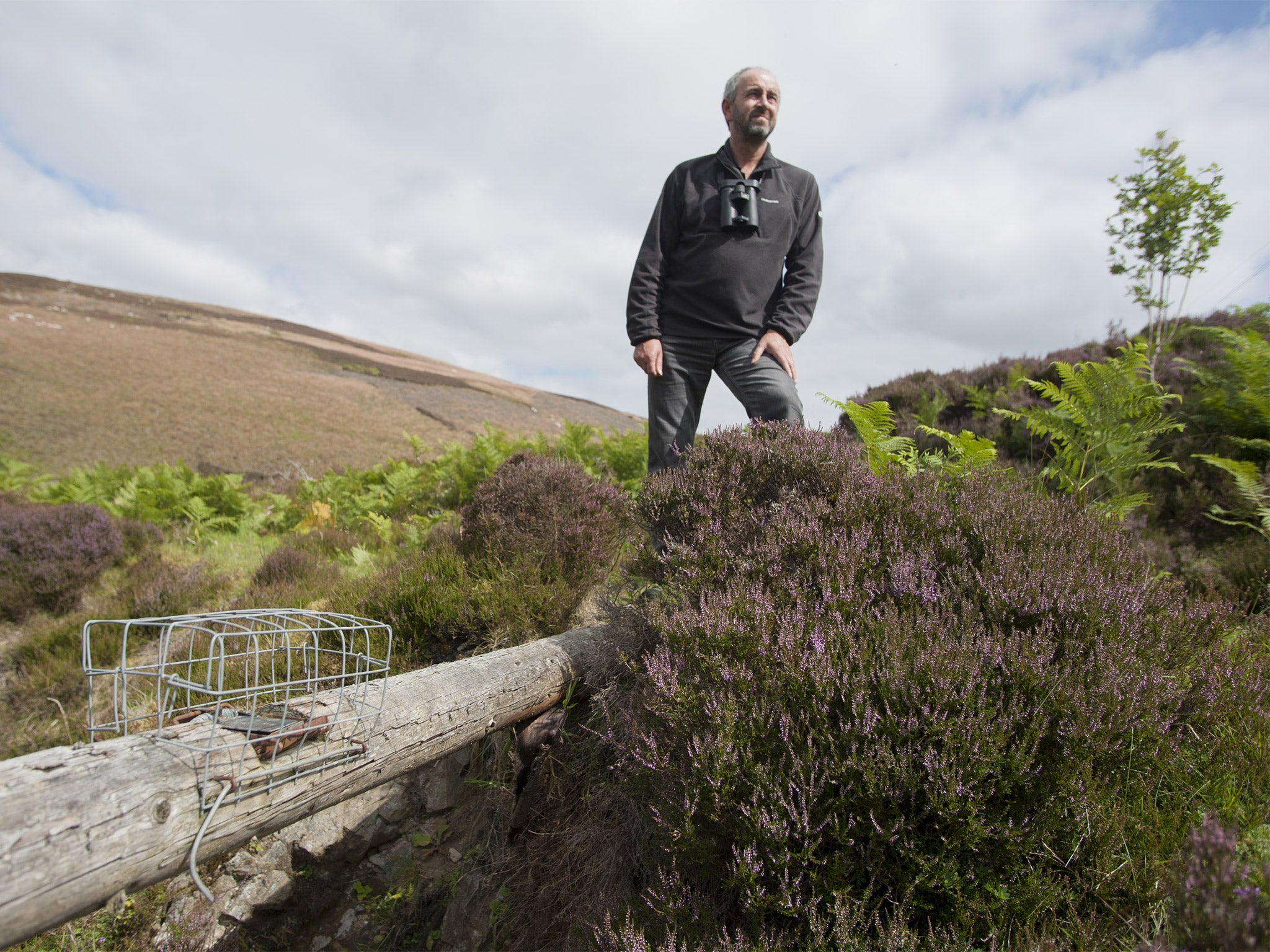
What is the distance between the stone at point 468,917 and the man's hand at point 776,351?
317cm

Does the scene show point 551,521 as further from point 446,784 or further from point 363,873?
point 363,873

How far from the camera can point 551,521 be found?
4547mm

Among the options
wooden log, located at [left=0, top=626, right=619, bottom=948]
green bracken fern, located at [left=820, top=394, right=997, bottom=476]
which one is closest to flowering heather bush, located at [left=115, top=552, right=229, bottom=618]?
wooden log, located at [left=0, top=626, right=619, bottom=948]

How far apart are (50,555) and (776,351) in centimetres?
798

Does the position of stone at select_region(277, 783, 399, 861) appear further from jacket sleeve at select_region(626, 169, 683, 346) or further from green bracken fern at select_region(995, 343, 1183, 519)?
green bracken fern at select_region(995, 343, 1183, 519)

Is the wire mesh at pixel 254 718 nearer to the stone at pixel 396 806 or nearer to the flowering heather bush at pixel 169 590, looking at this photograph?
the stone at pixel 396 806

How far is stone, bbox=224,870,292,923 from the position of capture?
153 inches

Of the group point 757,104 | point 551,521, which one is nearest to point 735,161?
point 757,104

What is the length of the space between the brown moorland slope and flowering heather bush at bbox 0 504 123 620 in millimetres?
4009

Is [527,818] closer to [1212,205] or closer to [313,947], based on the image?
[313,947]

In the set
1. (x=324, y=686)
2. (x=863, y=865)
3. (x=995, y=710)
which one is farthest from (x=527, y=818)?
(x=995, y=710)

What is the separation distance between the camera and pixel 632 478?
706cm

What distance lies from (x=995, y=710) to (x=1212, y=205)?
698cm

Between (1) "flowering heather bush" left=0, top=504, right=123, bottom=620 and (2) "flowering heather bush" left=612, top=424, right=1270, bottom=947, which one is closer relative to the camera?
(2) "flowering heather bush" left=612, top=424, right=1270, bottom=947
